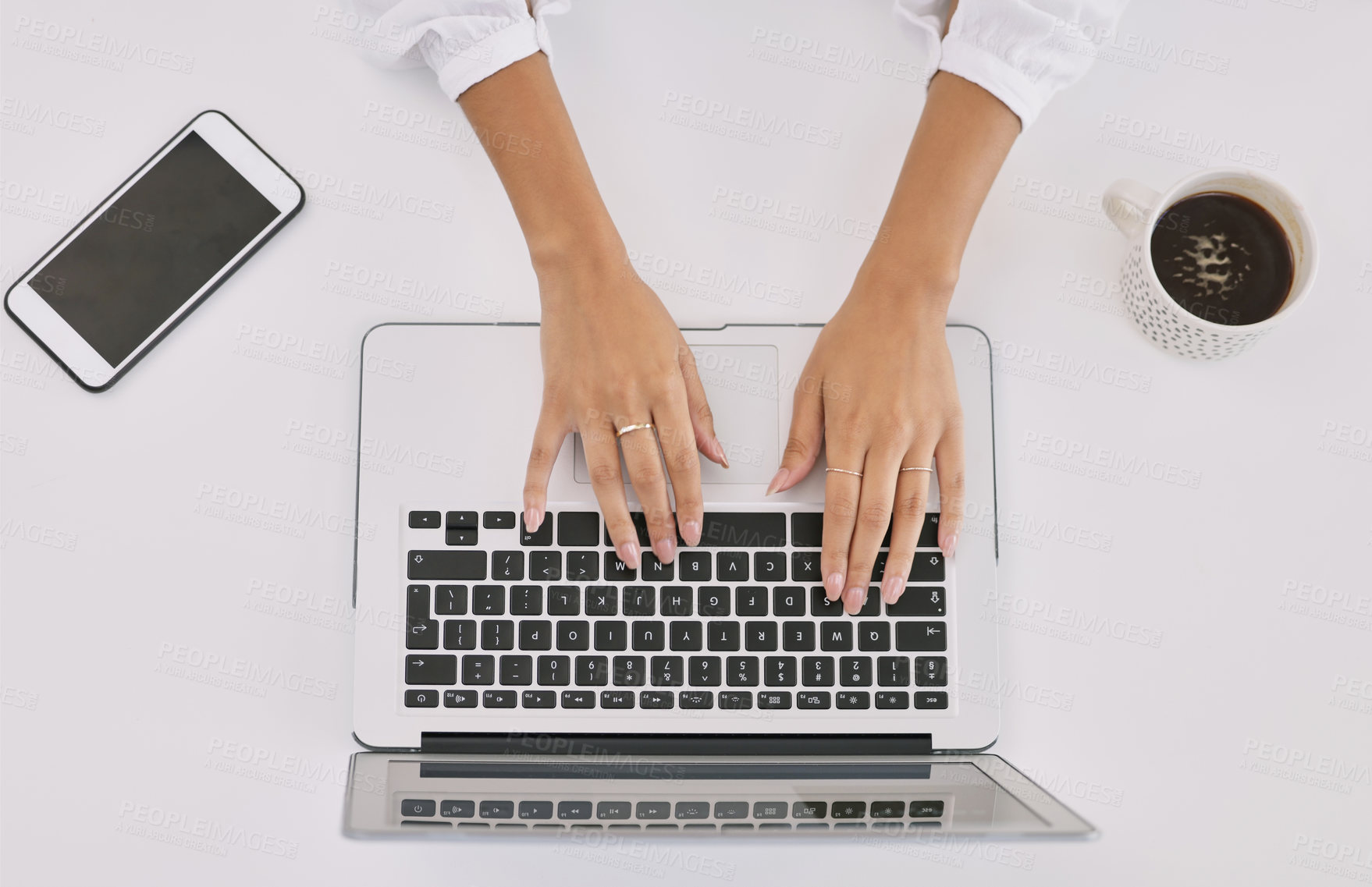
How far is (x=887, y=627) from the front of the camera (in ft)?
2.13

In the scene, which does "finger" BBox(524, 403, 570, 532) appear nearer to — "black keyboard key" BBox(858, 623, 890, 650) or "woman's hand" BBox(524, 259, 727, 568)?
"woman's hand" BBox(524, 259, 727, 568)

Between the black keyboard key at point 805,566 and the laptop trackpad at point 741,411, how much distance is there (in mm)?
62

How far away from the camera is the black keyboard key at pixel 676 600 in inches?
25.4

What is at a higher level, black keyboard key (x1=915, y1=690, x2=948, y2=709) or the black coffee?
the black coffee

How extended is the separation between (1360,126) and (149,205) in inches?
38.7

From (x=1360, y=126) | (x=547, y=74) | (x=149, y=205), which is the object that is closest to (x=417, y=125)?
(x=547, y=74)

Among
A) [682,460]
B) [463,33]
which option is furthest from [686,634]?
[463,33]

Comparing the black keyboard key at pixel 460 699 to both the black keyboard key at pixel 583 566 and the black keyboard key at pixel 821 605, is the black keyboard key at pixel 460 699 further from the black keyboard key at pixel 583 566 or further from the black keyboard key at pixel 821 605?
the black keyboard key at pixel 821 605

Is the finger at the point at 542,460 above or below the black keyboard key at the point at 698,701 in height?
above

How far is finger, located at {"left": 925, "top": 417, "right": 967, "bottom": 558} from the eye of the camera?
65 centimetres

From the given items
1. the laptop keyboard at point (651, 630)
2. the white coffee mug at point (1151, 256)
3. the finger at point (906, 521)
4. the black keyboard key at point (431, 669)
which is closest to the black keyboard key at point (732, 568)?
the laptop keyboard at point (651, 630)

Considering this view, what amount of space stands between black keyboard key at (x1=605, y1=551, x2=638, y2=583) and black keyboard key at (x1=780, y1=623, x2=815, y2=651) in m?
0.12

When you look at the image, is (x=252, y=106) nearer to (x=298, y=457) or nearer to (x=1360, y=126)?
(x=298, y=457)

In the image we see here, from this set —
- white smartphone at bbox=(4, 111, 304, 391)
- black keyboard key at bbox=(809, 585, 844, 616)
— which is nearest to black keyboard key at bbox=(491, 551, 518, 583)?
black keyboard key at bbox=(809, 585, 844, 616)
